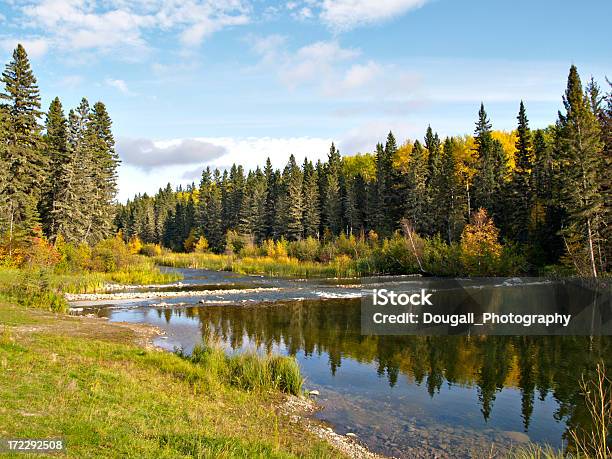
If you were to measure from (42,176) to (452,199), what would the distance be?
48.2 m

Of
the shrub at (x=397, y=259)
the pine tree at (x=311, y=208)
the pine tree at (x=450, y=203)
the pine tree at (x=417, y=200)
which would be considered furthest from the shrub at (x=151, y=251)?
the pine tree at (x=450, y=203)

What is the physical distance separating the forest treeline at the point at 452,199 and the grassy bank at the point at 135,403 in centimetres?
3346

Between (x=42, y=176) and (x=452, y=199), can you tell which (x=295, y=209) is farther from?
(x=42, y=176)

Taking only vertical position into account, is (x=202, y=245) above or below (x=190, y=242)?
below

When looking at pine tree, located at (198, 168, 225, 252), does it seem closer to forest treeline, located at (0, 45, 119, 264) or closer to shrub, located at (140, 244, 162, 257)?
shrub, located at (140, 244, 162, 257)

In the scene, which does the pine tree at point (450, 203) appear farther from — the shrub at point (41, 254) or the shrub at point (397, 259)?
the shrub at point (41, 254)

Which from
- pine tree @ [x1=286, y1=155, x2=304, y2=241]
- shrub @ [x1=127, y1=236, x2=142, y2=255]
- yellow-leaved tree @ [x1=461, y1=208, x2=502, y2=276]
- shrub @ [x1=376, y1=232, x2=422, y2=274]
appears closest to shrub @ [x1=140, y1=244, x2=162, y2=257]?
shrub @ [x1=127, y1=236, x2=142, y2=255]

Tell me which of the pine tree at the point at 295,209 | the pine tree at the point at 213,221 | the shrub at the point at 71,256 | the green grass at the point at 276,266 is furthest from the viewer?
the pine tree at the point at 213,221

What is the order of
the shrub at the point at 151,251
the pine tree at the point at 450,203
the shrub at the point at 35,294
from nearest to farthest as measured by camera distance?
the shrub at the point at 35,294
the pine tree at the point at 450,203
the shrub at the point at 151,251

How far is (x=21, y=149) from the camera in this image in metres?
41.8

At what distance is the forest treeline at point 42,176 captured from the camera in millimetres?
41188

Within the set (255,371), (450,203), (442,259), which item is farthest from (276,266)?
(255,371)

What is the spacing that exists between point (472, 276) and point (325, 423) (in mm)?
39550

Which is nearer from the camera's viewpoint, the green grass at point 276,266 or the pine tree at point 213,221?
the green grass at point 276,266
